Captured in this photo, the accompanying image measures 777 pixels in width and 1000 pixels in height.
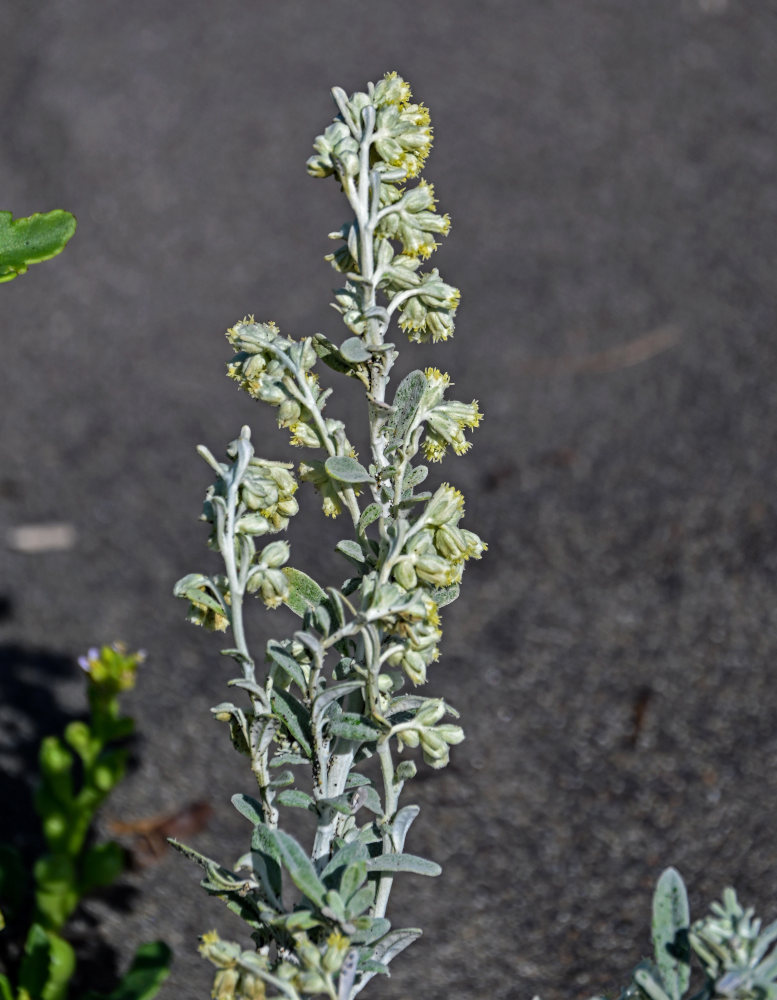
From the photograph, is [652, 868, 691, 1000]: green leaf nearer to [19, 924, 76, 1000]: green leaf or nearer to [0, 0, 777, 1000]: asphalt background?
[0, 0, 777, 1000]: asphalt background

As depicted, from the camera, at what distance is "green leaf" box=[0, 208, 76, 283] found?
3.92ft

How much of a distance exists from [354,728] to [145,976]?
83 centimetres

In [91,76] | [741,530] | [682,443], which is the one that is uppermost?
[91,76]

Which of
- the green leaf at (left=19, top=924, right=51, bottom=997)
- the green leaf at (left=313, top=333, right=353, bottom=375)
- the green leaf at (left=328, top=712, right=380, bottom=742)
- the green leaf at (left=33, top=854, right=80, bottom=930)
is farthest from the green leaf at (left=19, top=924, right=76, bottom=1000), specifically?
the green leaf at (left=313, top=333, right=353, bottom=375)

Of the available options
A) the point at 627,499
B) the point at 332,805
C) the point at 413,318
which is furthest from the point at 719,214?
the point at 332,805

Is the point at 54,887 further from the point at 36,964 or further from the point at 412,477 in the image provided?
the point at 412,477

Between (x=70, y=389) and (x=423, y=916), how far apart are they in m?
2.30

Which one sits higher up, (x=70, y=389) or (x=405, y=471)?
(x=70, y=389)

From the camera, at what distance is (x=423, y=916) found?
81.0 inches

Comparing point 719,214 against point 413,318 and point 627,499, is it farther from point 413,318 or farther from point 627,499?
point 413,318

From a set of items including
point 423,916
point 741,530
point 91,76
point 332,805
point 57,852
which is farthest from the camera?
point 91,76

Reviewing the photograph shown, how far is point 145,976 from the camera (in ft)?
5.51

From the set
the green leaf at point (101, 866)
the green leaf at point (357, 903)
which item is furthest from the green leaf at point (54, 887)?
the green leaf at point (357, 903)

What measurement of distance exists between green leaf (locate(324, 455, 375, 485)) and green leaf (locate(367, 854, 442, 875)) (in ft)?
1.31
